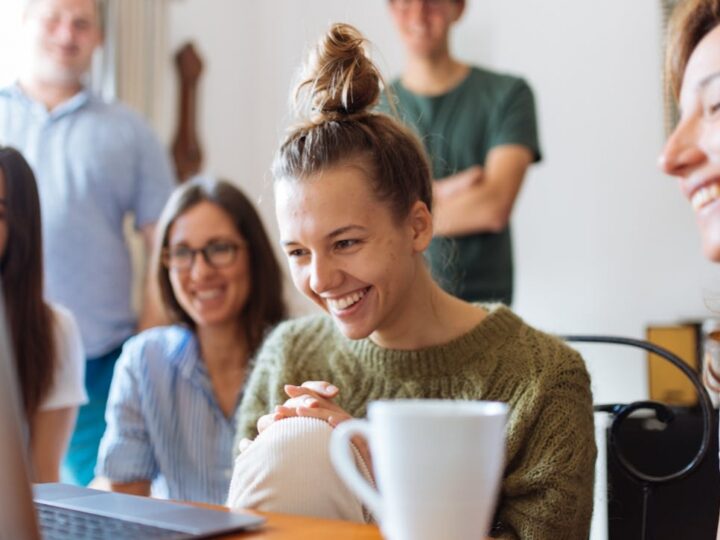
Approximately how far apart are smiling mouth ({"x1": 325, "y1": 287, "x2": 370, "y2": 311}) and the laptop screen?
771mm

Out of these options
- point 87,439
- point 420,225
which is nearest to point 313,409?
point 420,225

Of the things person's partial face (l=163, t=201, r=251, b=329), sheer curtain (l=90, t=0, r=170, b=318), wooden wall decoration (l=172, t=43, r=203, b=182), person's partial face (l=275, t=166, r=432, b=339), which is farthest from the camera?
wooden wall decoration (l=172, t=43, r=203, b=182)

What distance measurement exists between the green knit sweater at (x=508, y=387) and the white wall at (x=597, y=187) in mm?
1811

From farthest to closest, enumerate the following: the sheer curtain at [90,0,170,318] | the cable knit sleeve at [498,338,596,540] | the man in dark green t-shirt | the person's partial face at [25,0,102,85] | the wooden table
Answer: the sheer curtain at [90,0,170,318] → the person's partial face at [25,0,102,85] → the man in dark green t-shirt → the cable knit sleeve at [498,338,596,540] → the wooden table

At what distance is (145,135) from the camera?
2734 millimetres

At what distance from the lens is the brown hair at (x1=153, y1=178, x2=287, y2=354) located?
2.02m

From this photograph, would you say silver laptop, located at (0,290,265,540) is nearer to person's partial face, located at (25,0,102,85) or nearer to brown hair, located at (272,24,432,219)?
brown hair, located at (272,24,432,219)

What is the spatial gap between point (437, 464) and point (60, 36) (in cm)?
230

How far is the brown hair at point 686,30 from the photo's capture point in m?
0.95

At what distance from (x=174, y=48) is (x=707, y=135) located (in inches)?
126

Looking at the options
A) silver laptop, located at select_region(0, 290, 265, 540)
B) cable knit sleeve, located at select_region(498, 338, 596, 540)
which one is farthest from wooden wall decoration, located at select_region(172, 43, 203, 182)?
silver laptop, located at select_region(0, 290, 265, 540)

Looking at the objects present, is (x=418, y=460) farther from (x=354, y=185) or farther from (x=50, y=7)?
(x=50, y=7)

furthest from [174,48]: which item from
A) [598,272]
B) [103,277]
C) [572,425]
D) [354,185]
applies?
[572,425]

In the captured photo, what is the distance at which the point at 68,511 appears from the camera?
0.85 meters
